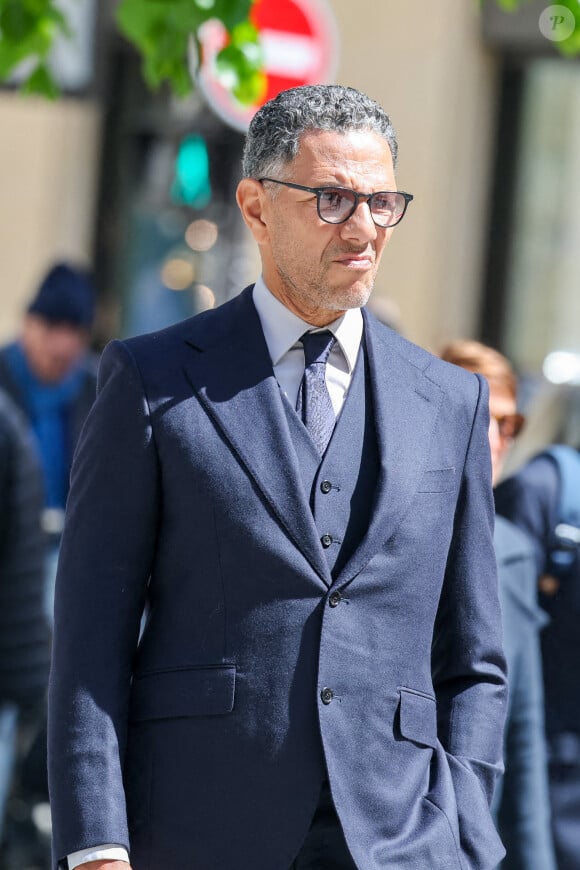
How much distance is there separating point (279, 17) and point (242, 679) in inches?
191

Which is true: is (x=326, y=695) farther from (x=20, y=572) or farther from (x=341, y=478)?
(x=20, y=572)

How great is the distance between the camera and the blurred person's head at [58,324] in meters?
7.93

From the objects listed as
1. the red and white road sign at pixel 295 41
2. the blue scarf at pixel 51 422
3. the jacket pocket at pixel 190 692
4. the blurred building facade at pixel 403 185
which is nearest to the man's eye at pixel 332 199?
the jacket pocket at pixel 190 692

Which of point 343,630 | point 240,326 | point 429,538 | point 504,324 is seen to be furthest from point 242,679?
point 504,324

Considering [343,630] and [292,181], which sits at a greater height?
[292,181]

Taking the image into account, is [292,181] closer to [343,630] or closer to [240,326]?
[240,326]

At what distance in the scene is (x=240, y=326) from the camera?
3186mm

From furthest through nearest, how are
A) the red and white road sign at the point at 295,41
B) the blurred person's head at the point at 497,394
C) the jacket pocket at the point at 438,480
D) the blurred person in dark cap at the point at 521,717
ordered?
the red and white road sign at the point at 295,41 → the blurred person's head at the point at 497,394 → the blurred person in dark cap at the point at 521,717 → the jacket pocket at the point at 438,480

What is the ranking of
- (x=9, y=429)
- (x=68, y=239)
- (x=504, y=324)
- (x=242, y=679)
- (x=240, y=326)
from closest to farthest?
1. (x=242, y=679)
2. (x=240, y=326)
3. (x=9, y=429)
4. (x=504, y=324)
5. (x=68, y=239)

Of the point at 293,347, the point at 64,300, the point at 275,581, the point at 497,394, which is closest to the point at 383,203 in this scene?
the point at 293,347

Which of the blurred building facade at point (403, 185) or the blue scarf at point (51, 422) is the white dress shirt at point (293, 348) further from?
the blurred building facade at point (403, 185)

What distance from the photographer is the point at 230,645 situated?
2.96 m

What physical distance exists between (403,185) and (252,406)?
7641mm

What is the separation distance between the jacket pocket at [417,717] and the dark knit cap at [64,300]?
5283 millimetres
